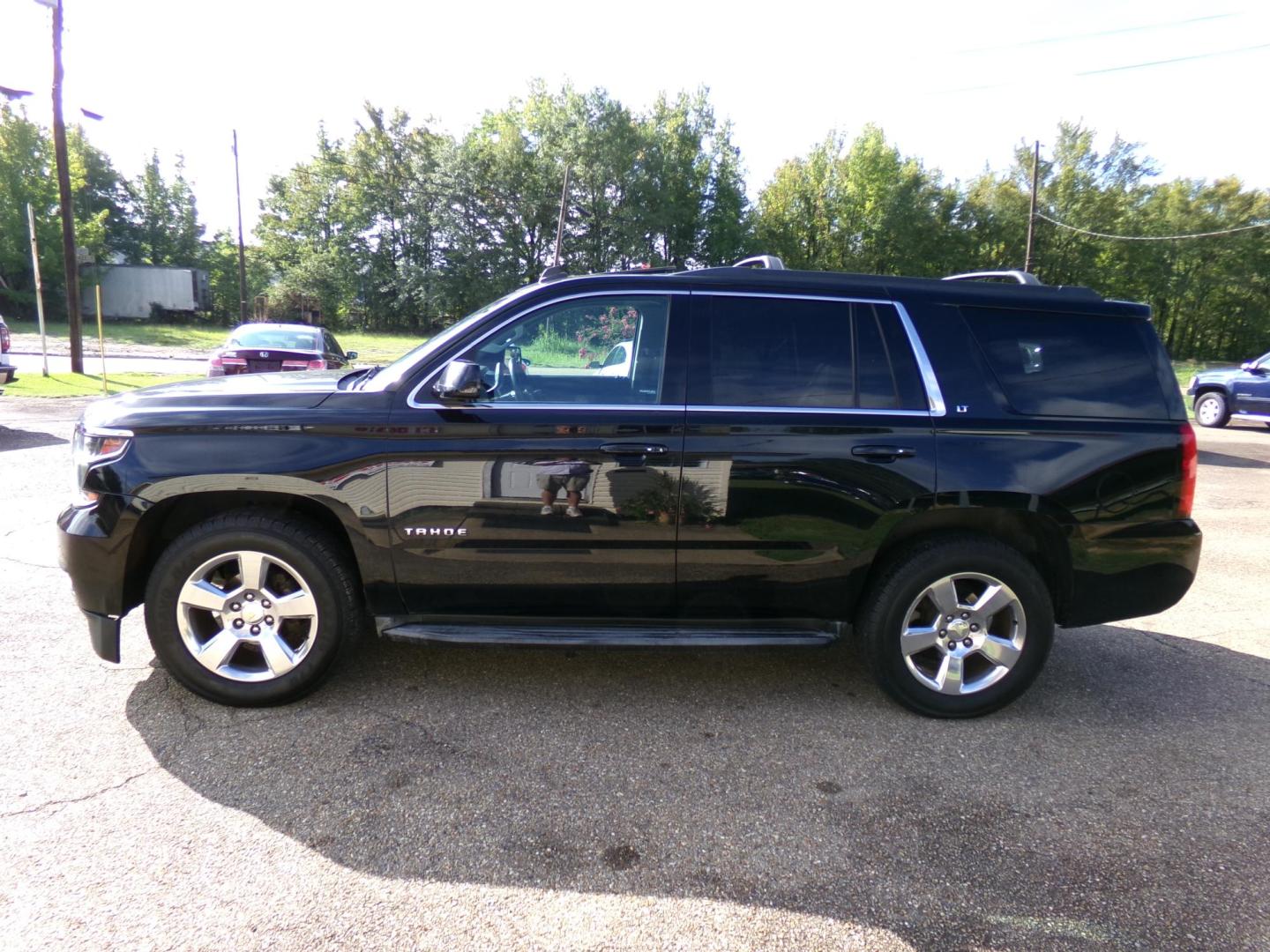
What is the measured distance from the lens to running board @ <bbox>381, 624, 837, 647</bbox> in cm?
341

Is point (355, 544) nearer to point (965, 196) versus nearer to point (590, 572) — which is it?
point (590, 572)

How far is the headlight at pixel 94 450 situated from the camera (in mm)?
3373

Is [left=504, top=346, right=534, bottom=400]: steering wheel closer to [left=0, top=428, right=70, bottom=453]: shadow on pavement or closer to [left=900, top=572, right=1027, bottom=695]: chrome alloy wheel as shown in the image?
[left=900, top=572, right=1027, bottom=695]: chrome alloy wheel

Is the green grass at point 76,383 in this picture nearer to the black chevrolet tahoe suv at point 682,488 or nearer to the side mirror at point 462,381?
the black chevrolet tahoe suv at point 682,488

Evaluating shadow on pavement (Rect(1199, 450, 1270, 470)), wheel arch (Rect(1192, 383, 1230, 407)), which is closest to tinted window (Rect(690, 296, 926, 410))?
shadow on pavement (Rect(1199, 450, 1270, 470))

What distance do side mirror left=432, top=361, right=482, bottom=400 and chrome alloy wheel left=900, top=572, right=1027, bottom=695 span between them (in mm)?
2104

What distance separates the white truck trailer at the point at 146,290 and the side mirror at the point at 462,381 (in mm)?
50115

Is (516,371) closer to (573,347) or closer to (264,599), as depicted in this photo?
(573,347)

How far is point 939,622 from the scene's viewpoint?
11.8 feet

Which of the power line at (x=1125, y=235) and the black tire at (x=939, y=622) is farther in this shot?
the power line at (x=1125, y=235)

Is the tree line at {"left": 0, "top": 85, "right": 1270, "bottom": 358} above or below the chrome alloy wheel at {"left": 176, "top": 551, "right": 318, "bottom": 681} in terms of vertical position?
above

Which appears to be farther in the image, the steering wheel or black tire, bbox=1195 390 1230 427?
black tire, bbox=1195 390 1230 427

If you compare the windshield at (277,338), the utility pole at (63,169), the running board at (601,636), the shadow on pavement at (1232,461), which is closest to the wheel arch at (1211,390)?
the shadow on pavement at (1232,461)

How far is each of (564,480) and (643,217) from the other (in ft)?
148
